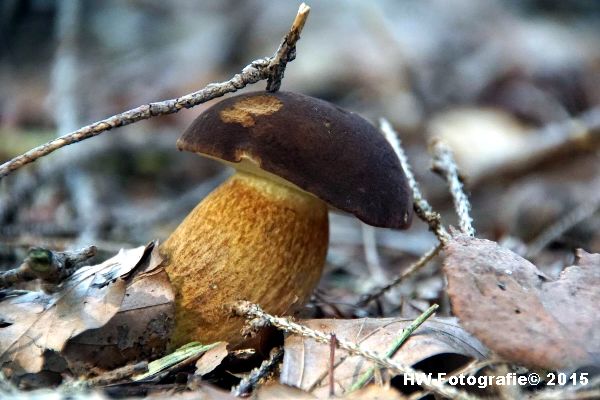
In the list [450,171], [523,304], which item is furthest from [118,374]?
[450,171]

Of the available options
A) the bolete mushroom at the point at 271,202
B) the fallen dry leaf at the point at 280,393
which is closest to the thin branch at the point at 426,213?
the bolete mushroom at the point at 271,202

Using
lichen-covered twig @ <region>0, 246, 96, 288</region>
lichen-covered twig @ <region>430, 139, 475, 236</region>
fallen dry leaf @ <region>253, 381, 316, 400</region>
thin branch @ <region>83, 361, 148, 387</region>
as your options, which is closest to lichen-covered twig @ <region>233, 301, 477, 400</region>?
fallen dry leaf @ <region>253, 381, 316, 400</region>

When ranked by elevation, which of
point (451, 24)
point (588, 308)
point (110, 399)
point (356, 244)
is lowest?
point (110, 399)

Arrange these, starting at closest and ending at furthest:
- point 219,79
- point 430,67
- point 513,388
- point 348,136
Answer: point 513,388 → point 348,136 → point 219,79 → point 430,67

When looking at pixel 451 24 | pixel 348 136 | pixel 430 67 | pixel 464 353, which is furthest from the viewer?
pixel 451 24

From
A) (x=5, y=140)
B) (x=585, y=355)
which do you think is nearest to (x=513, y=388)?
(x=585, y=355)

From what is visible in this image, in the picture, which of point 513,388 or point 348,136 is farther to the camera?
point 348,136

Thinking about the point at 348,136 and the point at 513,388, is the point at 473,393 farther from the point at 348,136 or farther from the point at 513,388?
the point at 348,136

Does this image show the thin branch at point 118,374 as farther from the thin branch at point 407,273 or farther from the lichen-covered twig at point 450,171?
the lichen-covered twig at point 450,171
